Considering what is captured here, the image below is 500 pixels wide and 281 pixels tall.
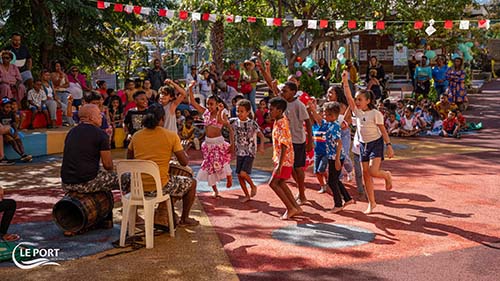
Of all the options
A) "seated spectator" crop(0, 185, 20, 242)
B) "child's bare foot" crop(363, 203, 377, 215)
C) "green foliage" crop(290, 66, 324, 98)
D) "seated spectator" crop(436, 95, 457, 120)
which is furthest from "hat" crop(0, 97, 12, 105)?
"seated spectator" crop(436, 95, 457, 120)

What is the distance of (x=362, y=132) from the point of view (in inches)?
283

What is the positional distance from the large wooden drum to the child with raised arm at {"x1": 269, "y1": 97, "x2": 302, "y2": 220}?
1.98m

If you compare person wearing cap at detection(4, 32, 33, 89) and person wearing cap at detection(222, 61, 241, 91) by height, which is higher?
person wearing cap at detection(4, 32, 33, 89)

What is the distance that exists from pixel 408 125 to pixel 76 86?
8401mm

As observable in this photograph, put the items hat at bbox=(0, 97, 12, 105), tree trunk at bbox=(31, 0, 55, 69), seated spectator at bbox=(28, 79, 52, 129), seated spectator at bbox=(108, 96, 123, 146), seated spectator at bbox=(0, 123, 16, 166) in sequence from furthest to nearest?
tree trunk at bbox=(31, 0, 55, 69) < seated spectator at bbox=(108, 96, 123, 146) < seated spectator at bbox=(28, 79, 52, 129) < hat at bbox=(0, 97, 12, 105) < seated spectator at bbox=(0, 123, 16, 166)

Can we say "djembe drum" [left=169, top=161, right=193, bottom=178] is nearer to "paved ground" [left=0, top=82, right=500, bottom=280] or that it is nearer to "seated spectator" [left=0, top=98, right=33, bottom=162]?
"paved ground" [left=0, top=82, right=500, bottom=280]

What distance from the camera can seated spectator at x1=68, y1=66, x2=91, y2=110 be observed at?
14516mm

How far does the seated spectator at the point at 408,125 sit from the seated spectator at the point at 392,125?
4.9 inches

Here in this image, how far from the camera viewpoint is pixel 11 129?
11391 millimetres

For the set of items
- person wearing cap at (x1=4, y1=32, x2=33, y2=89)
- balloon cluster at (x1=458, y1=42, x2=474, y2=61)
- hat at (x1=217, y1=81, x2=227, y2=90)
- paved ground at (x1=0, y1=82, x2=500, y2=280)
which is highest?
balloon cluster at (x1=458, y1=42, x2=474, y2=61)

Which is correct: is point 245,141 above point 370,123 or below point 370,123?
below

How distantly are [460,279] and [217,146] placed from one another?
159 inches

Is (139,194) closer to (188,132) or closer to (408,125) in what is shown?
(188,132)

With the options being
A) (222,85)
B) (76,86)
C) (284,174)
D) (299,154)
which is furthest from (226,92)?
(284,174)
